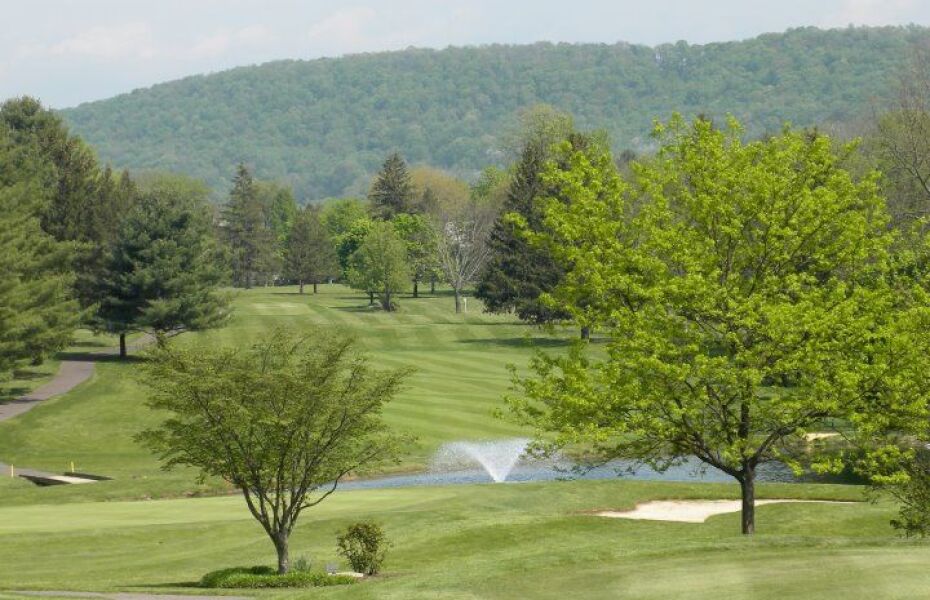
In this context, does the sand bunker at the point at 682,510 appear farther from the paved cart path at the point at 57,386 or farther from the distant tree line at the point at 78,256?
the distant tree line at the point at 78,256

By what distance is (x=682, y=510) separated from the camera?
41.6 m

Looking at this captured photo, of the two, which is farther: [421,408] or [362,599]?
[421,408]

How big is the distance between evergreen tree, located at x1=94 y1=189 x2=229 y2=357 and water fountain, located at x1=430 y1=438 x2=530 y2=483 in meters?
28.6

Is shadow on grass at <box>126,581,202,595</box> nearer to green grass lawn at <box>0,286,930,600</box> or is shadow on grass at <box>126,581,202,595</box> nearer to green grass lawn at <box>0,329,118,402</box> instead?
green grass lawn at <box>0,286,930,600</box>

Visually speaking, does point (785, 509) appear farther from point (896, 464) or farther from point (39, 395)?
point (39, 395)

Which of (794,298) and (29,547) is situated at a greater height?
(794,298)

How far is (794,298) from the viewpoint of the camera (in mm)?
30406

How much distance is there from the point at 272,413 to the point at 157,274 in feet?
180

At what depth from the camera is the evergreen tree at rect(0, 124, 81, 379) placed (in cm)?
7012

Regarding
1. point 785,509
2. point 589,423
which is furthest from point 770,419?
point 785,509

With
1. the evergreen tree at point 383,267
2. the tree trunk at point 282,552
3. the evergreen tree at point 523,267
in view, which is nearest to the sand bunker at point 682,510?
the tree trunk at point 282,552

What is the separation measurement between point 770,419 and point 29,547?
1817 cm

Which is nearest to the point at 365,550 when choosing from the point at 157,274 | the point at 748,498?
the point at 748,498

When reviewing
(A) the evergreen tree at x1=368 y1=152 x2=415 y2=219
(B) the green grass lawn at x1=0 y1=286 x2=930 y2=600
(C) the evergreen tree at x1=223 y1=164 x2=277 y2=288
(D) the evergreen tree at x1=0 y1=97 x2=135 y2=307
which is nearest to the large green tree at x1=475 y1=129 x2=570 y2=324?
(D) the evergreen tree at x1=0 y1=97 x2=135 y2=307
